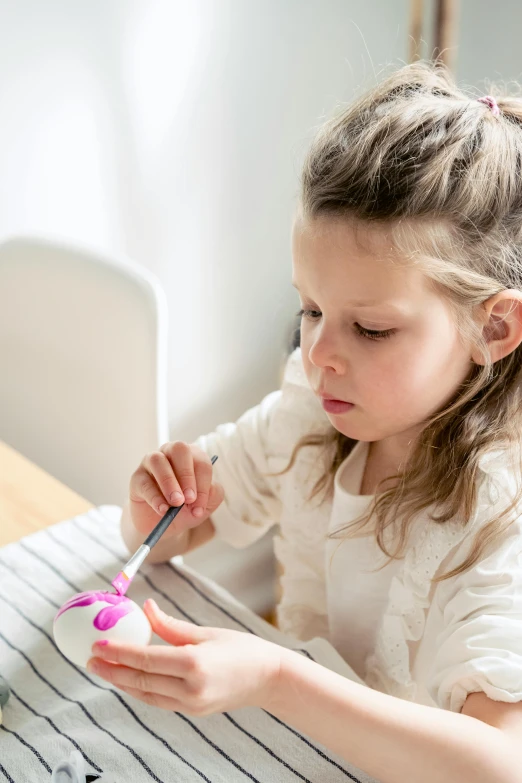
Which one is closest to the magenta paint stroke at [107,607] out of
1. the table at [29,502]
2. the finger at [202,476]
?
the finger at [202,476]

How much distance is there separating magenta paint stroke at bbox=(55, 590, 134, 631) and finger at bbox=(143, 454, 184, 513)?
17 cm

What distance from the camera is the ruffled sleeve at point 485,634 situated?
26.5 inches

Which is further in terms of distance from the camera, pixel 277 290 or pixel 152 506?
pixel 277 290

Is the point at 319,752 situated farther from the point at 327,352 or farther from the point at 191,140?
the point at 191,140

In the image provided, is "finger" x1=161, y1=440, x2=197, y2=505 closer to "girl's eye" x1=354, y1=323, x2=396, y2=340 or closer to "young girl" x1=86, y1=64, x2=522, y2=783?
"young girl" x1=86, y1=64, x2=522, y2=783

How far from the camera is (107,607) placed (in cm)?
66

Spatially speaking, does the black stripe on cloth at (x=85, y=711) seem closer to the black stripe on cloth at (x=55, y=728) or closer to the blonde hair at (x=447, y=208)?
the black stripe on cloth at (x=55, y=728)

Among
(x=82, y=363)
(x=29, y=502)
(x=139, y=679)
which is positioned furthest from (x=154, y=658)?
(x=82, y=363)

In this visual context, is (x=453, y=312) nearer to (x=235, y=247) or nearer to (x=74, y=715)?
(x=74, y=715)

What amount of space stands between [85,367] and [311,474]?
0.47 metres

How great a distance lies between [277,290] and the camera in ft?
6.41

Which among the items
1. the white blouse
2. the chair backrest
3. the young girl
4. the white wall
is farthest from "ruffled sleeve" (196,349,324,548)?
the white wall

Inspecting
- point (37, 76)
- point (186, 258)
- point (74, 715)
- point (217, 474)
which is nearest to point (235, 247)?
point (186, 258)

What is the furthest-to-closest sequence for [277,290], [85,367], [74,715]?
[277,290] < [85,367] < [74,715]
